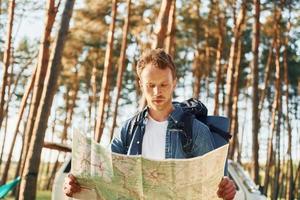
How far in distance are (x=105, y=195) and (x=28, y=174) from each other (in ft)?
11.2

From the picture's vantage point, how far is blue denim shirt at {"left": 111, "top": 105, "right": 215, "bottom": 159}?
7.06ft

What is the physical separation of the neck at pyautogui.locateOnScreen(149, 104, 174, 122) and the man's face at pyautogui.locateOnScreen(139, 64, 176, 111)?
0.08m

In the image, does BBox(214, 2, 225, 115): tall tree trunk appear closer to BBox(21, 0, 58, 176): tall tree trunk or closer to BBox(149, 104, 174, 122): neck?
BBox(21, 0, 58, 176): tall tree trunk

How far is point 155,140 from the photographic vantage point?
2.25 metres

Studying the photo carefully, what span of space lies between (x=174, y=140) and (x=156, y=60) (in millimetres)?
335

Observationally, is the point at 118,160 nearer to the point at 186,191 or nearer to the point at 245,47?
the point at 186,191

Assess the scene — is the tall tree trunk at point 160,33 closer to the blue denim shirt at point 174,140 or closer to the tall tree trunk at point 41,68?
the tall tree trunk at point 41,68

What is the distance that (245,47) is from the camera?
22.2m

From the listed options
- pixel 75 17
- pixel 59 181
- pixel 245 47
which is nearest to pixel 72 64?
pixel 75 17

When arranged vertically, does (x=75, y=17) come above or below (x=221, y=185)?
above

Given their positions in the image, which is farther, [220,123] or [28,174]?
[28,174]

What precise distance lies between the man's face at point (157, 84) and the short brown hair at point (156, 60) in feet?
0.05

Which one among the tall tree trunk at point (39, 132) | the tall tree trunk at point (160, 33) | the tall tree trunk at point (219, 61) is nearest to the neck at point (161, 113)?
the tall tree trunk at point (39, 132)

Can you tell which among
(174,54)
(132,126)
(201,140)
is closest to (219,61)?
(174,54)
